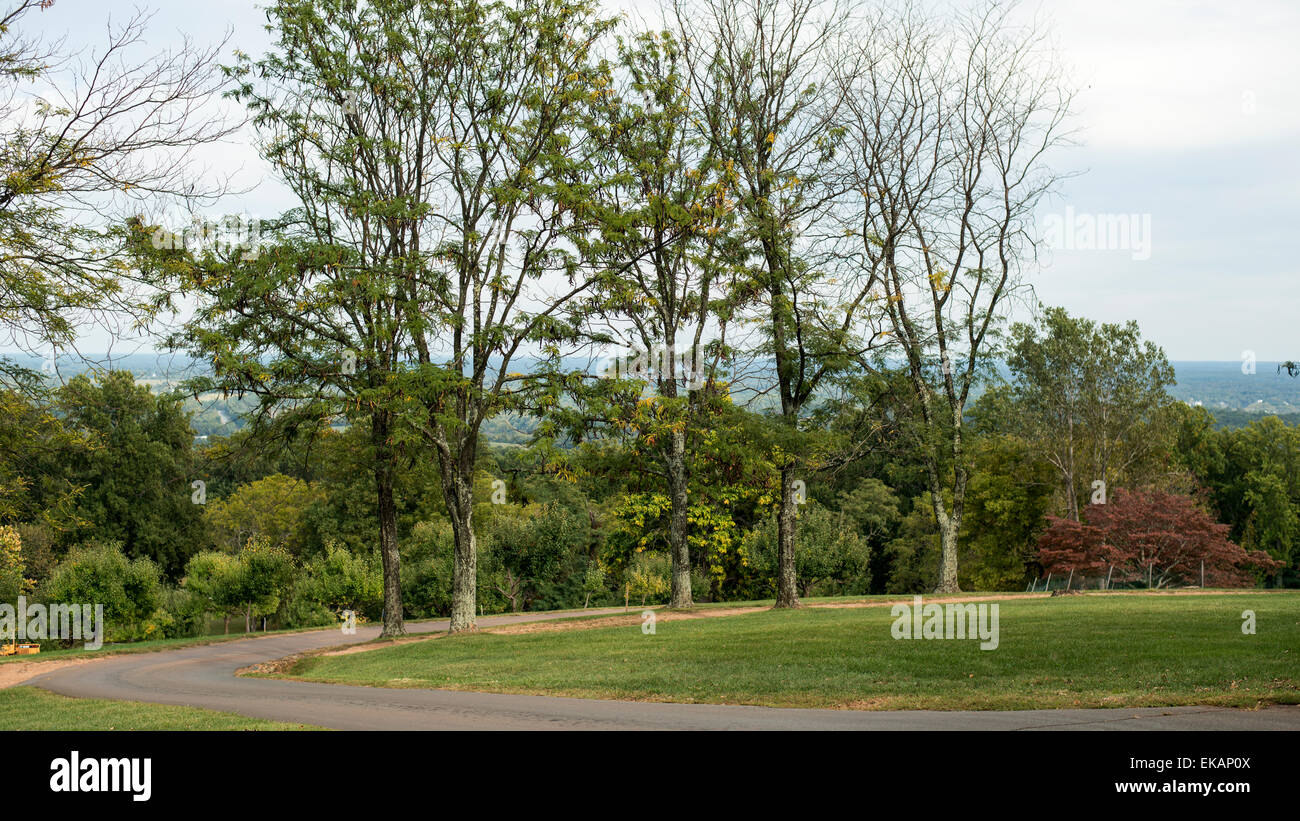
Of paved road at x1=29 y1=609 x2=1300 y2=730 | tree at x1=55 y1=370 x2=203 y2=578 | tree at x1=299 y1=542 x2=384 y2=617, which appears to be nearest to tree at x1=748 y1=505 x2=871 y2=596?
tree at x1=299 y1=542 x2=384 y2=617

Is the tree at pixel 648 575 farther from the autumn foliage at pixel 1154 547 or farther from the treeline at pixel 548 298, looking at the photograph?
the autumn foliage at pixel 1154 547

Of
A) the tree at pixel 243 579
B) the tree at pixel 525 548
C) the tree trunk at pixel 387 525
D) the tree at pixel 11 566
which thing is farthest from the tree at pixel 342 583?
the tree trunk at pixel 387 525

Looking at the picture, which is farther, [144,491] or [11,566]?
[144,491]

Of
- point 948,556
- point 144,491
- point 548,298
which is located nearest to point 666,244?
point 548,298

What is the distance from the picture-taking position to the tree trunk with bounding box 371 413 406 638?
23578mm

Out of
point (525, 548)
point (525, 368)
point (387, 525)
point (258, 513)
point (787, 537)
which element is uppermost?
point (525, 368)

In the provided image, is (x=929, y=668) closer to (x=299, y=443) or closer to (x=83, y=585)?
(x=299, y=443)

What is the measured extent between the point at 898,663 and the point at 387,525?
53.1 feet

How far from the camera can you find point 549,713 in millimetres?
11500

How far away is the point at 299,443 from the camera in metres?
26.1

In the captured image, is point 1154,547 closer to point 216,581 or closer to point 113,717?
point 113,717

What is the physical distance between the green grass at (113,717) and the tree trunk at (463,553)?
10224 mm

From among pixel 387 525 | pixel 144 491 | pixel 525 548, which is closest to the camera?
pixel 387 525

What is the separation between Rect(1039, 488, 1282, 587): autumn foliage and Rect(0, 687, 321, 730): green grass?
29.9 m
